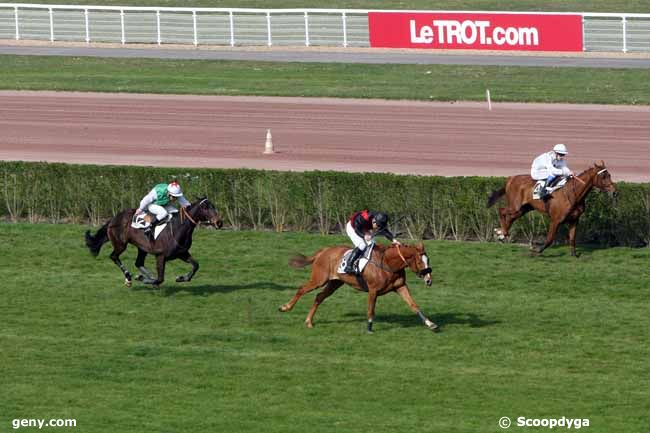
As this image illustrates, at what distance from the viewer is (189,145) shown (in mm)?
34219

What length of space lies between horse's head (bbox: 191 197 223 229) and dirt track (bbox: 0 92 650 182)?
37.2 feet

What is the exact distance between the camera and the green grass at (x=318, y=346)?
1426 cm

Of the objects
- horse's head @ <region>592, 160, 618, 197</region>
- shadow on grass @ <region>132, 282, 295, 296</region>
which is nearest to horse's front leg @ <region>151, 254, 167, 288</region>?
shadow on grass @ <region>132, 282, 295, 296</region>

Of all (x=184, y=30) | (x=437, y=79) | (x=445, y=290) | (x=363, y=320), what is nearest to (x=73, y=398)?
(x=363, y=320)

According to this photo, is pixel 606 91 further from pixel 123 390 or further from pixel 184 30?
pixel 123 390

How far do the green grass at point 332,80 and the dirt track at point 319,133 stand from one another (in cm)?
105

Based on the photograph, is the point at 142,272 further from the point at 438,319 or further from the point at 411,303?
the point at 411,303

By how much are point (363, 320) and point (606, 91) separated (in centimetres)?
2468

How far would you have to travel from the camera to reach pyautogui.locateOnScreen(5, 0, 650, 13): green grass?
62344 mm

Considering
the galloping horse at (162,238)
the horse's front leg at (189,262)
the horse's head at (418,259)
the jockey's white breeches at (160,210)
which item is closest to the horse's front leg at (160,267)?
the galloping horse at (162,238)

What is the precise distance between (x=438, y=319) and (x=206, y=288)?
13.0 feet

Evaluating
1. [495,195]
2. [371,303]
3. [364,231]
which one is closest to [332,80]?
[495,195]

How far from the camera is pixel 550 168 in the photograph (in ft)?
73.6

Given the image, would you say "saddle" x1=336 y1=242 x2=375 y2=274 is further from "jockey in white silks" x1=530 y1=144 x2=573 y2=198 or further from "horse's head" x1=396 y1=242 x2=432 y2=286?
"jockey in white silks" x1=530 y1=144 x2=573 y2=198
